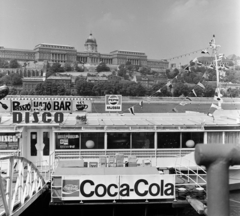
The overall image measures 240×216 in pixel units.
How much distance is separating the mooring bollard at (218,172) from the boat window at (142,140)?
1021cm

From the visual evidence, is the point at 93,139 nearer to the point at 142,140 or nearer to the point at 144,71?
the point at 142,140

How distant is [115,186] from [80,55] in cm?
15227

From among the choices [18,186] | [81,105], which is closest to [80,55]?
[81,105]

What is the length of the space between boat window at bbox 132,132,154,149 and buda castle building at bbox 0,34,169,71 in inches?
5462

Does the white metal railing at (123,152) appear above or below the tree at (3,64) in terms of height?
below

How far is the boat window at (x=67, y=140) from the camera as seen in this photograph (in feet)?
36.4

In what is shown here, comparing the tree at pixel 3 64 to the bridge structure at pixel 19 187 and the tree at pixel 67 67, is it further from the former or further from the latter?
the bridge structure at pixel 19 187

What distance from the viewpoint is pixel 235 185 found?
11.5 metres

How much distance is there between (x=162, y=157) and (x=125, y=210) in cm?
252

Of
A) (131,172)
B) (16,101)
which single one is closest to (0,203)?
(131,172)

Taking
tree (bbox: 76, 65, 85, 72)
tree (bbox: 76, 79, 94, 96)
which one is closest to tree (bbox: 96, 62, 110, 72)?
tree (bbox: 76, 65, 85, 72)

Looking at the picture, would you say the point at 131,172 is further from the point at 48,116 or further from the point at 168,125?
the point at 48,116

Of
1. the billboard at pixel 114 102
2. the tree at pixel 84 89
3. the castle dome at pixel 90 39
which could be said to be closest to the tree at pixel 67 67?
the tree at pixel 84 89

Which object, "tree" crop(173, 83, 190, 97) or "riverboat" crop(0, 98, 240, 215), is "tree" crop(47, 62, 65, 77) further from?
"riverboat" crop(0, 98, 240, 215)
